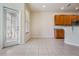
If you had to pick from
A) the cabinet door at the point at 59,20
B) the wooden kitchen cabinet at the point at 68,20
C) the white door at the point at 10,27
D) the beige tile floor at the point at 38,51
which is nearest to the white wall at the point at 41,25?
the cabinet door at the point at 59,20

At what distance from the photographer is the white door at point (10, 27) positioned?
22.4 ft

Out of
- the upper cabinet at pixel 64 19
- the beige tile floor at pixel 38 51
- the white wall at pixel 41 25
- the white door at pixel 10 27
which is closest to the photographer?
the beige tile floor at pixel 38 51

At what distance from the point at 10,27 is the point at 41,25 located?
5629mm

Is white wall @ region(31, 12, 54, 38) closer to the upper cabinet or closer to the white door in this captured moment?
the upper cabinet

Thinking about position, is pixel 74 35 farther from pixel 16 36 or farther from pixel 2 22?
pixel 2 22

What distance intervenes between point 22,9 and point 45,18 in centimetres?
498

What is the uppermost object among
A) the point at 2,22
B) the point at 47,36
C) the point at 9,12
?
the point at 9,12

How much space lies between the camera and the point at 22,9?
25.8ft

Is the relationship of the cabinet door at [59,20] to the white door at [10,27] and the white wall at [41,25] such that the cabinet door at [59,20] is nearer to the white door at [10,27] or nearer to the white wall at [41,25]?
the white wall at [41,25]

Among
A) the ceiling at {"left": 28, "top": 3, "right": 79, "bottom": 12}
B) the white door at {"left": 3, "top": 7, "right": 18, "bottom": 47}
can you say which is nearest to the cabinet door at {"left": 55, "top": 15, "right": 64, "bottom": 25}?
the ceiling at {"left": 28, "top": 3, "right": 79, "bottom": 12}

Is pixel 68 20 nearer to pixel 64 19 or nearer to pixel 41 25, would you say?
pixel 64 19

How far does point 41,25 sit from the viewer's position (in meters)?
12.7

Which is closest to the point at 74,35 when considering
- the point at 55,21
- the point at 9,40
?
the point at 9,40

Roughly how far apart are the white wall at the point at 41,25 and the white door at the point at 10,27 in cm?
490
